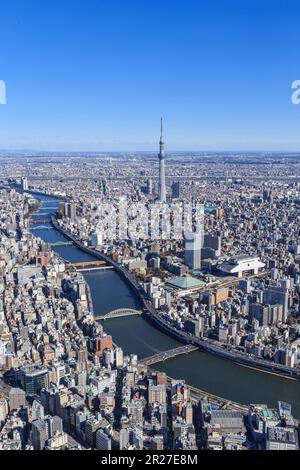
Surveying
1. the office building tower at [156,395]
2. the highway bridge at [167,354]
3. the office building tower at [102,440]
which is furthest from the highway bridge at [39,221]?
the office building tower at [102,440]

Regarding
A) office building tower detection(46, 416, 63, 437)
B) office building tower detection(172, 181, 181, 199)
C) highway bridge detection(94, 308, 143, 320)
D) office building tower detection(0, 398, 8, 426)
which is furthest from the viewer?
office building tower detection(172, 181, 181, 199)

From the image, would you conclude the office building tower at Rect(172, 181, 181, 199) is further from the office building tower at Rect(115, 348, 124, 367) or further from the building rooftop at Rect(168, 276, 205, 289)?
the office building tower at Rect(115, 348, 124, 367)

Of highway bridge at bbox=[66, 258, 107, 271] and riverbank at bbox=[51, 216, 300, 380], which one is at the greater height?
highway bridge at bbox=[66, 258, 107, 271]

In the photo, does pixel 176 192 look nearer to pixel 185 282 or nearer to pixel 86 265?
pixel 86 265

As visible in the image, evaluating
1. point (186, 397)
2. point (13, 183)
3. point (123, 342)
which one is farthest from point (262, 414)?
point (13, 183)

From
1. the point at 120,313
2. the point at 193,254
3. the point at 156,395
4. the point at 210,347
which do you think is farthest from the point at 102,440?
the point at 193,254

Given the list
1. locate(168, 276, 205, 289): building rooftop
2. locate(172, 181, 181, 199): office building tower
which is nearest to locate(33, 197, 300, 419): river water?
locate(168, 276, 205, 289): building rooftop

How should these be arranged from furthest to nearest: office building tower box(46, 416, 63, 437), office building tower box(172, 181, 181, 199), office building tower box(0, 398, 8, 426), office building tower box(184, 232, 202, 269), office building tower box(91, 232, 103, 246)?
office building tower box(172, 181, 181, 199), office building tower box(91, 232, 103, 246), office building tower box(184, 232, 202, 269), office building tower box(0, 398, 8, 426), office building tower box(46, 416, 63, 437)

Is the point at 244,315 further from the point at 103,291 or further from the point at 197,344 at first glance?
the point at 103,291

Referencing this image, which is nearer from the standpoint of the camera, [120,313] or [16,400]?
[16,400]
